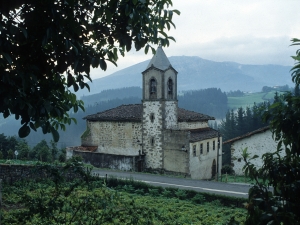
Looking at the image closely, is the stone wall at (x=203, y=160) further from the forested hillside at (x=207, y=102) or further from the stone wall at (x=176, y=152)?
the forested hillside at (x=207, y=102)

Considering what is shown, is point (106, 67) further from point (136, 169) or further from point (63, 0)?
point (136, 169)

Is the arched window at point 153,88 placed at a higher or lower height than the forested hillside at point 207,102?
lower

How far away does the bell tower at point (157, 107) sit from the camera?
26969mm

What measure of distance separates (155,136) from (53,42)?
2415cm

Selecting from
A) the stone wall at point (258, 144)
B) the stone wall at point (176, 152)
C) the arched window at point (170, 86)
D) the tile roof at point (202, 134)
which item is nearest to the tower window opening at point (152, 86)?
the arched window at point (170, 86)

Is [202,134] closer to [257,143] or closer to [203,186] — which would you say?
[257,143]

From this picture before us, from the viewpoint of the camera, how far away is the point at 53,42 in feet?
10.4

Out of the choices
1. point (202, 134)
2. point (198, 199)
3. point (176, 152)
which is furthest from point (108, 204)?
point (202, 134)

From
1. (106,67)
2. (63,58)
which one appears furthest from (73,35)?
(106,67)

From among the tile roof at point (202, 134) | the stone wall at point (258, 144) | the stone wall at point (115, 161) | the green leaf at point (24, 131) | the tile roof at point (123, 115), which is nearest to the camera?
the green leaf at point (24, 131)

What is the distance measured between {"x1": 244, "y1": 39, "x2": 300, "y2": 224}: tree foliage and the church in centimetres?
2204

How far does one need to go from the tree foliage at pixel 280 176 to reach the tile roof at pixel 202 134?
22212mm

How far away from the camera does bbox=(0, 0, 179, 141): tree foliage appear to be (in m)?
2.87

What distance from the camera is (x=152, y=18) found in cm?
395
